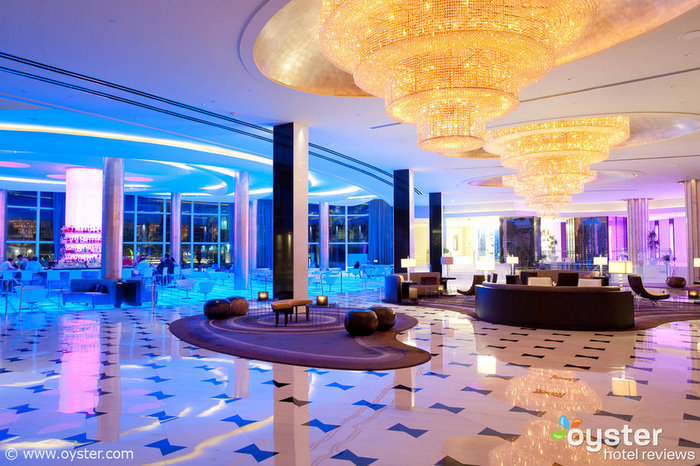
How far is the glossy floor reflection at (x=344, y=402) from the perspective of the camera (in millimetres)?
3504

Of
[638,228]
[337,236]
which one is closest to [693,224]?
[638,228]

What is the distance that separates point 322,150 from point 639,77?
25.8 feet

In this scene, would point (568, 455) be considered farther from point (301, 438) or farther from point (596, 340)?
point (596, 340)

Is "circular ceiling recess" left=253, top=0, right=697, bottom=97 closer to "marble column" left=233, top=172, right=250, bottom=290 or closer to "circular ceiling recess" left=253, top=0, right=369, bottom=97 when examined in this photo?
"circular ceiling recess" left=253, top=0, right=369, bottom=97

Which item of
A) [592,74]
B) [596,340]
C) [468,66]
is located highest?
[592,74]

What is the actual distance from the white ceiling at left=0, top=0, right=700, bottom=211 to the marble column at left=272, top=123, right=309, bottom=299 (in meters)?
0.55

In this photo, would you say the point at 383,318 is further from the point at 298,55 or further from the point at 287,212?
the point at 298,55

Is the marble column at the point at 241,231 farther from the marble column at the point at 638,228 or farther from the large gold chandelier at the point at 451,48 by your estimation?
the marble column at the point at 638,228

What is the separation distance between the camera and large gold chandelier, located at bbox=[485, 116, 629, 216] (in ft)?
32.6

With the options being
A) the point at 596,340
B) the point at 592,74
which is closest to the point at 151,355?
the point at 596,340

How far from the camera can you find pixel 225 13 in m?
5.54

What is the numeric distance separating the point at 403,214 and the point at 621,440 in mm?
13041

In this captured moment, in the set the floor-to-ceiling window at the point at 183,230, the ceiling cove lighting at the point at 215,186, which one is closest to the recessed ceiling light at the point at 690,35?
the ceiling cove lighting at the point at 215,186

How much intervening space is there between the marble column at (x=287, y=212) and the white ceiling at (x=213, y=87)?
55 centimetres
